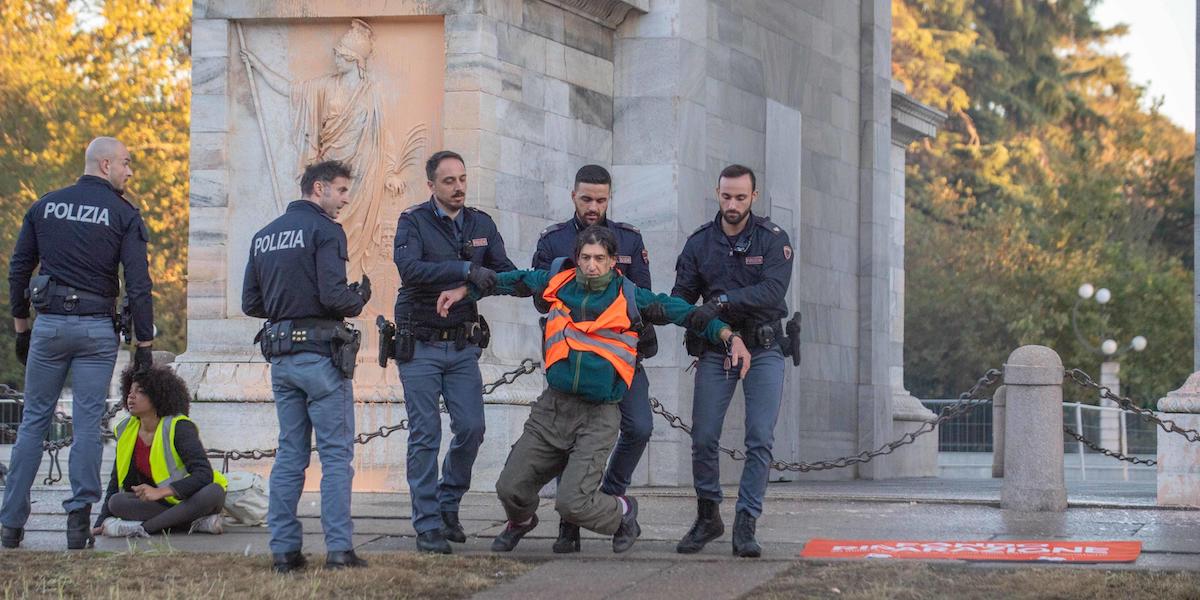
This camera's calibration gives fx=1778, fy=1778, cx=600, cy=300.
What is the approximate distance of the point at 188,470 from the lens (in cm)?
944

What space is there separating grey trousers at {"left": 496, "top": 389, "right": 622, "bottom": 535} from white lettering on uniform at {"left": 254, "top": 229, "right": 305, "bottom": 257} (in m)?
1.37

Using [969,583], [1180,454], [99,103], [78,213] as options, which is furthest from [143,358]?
[99,103]

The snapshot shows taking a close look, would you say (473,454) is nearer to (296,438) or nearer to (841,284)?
(296,438)

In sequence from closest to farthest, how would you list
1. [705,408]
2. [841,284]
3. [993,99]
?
[705,408], [841,284], [993,99]

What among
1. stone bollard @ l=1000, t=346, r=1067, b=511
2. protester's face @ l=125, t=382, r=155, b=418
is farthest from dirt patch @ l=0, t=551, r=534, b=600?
stone bollard @ l=1000, t=346, r=1067, b=511

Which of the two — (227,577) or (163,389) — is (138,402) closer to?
(163,389)

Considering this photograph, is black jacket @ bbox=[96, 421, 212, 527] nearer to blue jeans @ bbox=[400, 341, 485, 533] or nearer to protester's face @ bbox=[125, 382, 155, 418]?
protester's face @ bbox=[125, 382, 155, 418]

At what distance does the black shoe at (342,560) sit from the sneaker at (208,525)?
5.88 feet

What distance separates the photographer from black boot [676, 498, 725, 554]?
8.59m

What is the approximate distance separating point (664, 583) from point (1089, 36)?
45902 mm

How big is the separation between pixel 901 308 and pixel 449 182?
1375cm

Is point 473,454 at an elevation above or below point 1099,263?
below

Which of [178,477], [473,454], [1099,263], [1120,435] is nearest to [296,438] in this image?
[473,454]

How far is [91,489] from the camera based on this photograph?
28.9 feet
